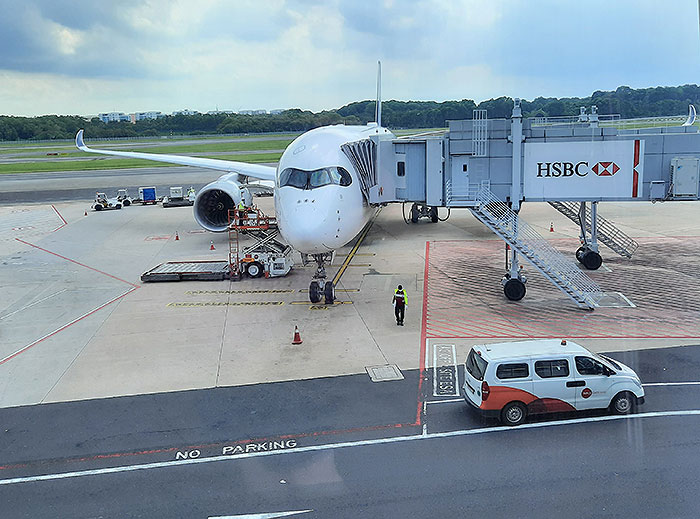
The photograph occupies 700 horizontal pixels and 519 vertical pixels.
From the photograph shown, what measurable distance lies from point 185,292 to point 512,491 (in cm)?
1890

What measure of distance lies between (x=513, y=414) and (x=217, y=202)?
28564 millimetres

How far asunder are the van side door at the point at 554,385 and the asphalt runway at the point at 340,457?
17.2 inches

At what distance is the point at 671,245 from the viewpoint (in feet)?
114

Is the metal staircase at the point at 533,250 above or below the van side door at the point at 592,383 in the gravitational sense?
above

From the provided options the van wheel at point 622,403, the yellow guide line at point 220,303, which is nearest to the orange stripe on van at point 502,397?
the van wheel at point 622,403

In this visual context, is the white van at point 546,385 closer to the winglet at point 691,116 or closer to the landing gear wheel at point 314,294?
the landing gear wheel at point 314,294

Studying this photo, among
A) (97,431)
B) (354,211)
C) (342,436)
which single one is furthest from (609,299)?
(97,431)

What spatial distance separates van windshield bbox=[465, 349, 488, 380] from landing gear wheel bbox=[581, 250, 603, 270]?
1641cm

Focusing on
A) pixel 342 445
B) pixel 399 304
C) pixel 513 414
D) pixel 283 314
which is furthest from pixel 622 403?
pixel 283 314

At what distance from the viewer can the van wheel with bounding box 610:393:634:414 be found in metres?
14.9

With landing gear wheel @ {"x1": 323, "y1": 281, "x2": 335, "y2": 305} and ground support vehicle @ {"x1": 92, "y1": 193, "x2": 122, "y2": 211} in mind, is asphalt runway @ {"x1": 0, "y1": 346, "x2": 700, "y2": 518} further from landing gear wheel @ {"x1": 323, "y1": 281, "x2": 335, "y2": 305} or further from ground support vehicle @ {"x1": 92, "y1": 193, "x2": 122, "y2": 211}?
ground support vehicle @ {"x1": 92, "y1": 193, "x2": 122, "y2": 211}

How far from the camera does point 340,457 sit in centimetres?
1344

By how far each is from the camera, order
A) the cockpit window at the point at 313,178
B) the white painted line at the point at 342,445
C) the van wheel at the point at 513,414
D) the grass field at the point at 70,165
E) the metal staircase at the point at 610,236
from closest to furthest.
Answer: the white painted line at the point at 342,445 → the van wheel at the point at 513,414 → the cockpit window at the point at 313,178 → the metal staircase at the point at 610,236 → the grass field at the point at 70,165

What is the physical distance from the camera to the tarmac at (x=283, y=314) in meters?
18.8
